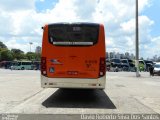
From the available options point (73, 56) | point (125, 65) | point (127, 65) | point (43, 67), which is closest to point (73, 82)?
point (73, 56)

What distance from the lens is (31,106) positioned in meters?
14.9

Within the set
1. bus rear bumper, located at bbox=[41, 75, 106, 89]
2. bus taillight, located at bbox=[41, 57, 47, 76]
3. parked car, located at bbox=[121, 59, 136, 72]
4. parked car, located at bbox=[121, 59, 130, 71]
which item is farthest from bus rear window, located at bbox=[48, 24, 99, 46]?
parked car, located at bbox=[121, 59, 130, 71]

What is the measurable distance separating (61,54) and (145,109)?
423 cm

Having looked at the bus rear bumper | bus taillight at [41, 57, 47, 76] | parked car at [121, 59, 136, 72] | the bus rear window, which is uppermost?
→ the bus rear window

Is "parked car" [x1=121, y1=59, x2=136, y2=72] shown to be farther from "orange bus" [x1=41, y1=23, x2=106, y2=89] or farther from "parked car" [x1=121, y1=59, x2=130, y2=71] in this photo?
"orange bus" [x1=41, y1=23, x2=106, y2=89]

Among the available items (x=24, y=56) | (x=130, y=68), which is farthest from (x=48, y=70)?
(x=24, y=56)

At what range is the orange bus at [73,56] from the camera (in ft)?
54.5

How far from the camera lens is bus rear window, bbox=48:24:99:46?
16781 mm

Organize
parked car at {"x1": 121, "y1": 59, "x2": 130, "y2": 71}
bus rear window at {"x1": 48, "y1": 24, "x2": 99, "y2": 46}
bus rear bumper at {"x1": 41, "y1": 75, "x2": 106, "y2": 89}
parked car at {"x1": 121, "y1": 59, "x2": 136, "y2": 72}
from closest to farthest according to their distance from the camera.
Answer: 1. bus rear bumper at {"x1": 41, "y1": 75, "x2": 106, "y2": 89}
2. bus rear window at {"x1": 48, "y1": 24, "x2": 99, "y2": 46}
3. parked car at {"x1": 121, "y1": 59, "x2": 136, "y2": 72}
4. parked car at {"x1": 121, "y1": 59, "x2": 130, "y2": 71}

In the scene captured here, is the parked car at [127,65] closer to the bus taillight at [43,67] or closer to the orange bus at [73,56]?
the orange bus at [73,56]

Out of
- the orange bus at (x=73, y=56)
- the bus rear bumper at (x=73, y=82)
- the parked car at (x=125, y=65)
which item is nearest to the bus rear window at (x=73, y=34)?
the orange bus at (x=73, y=56)

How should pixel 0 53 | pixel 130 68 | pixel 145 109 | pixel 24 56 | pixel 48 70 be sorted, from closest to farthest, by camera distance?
pixel 145 109 < pixel 48 70 < pixel 130 68 < pixel 0 53 < pixel 24 56

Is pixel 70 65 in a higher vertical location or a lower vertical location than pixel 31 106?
higher

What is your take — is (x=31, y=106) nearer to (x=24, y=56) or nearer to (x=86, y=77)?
(x=86, y=77)
